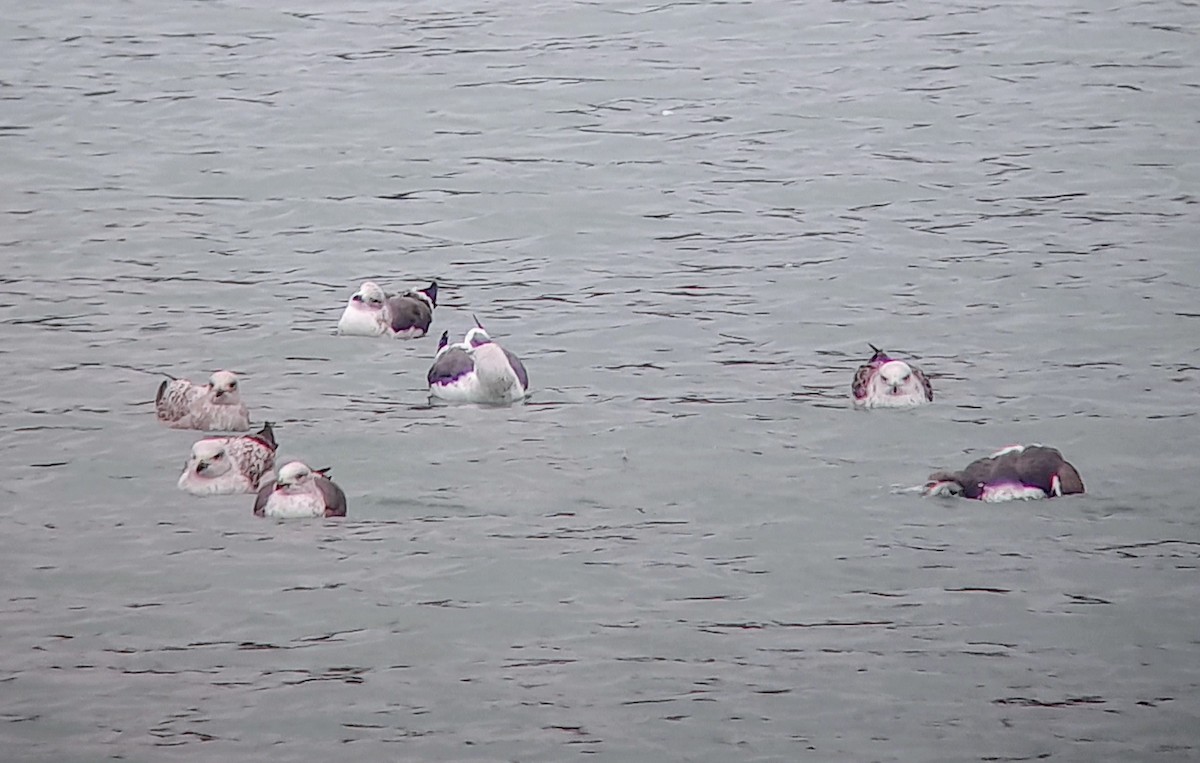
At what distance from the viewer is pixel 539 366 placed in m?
13.5

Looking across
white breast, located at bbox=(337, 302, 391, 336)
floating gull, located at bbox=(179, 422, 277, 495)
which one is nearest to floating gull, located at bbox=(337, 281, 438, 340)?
Result: white breast, located at bbox=(337, 302, 391, 336)

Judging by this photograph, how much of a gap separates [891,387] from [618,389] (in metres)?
1.77

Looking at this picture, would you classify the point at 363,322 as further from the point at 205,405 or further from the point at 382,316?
the point at 205,405

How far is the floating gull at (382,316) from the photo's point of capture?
14.0 metres

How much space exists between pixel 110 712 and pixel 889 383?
546 cm

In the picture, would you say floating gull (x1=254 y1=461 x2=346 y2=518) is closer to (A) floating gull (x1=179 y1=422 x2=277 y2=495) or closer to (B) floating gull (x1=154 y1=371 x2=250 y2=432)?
(A) floating gull (x1=179 y1=422 x2=277 y2=495)

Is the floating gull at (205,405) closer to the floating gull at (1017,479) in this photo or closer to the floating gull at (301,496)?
the floating gull at (301,496)

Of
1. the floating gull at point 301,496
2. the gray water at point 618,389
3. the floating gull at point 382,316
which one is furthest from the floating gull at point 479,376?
the floating gull at point 301,496

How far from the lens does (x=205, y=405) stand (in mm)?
12305

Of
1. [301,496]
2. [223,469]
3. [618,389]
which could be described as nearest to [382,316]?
[618,389]

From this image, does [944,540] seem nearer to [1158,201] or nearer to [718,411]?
[718,411]

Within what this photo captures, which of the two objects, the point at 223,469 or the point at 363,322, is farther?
the point at 363,322

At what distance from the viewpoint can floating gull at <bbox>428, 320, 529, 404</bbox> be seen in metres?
12.7

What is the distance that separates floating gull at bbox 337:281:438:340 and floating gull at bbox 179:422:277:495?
2588 millimetres
